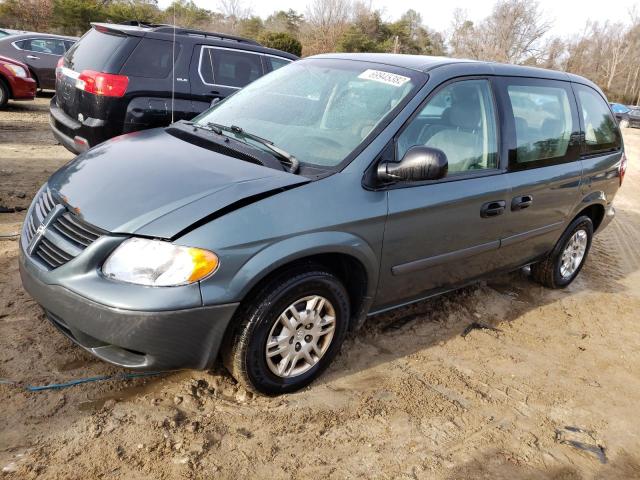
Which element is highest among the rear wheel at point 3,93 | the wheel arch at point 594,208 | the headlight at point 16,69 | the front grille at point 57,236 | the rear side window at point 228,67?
the rear side window at point 228,67

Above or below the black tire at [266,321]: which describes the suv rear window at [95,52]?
above

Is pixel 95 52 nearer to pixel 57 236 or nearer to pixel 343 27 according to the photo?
pixel 57 236

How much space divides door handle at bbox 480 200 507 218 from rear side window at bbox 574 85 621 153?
4.79 ft

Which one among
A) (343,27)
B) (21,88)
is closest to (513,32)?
(343,27)

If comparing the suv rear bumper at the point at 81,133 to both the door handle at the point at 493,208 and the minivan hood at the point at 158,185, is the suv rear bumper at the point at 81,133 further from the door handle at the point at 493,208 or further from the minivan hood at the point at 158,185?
the door handle at the point at 493,208

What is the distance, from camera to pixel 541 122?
163 inches

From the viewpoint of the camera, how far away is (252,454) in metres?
2.52

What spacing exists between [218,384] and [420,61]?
7.95 feet

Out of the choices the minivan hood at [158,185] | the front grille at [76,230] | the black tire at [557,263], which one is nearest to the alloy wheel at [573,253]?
the black tire at [557,263]

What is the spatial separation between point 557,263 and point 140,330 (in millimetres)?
3910

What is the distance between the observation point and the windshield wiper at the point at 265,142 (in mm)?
2949

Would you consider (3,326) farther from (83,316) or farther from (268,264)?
(268,264)

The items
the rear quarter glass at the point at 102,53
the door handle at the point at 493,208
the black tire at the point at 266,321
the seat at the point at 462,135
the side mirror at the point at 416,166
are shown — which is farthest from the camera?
the rear quarter glass at the point at 102,53

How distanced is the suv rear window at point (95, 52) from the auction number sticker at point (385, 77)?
3.49m
